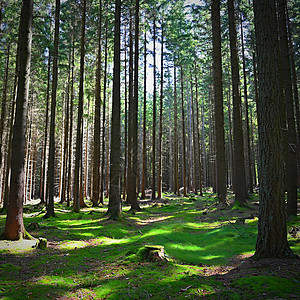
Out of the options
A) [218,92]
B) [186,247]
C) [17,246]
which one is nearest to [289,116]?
[218,92]

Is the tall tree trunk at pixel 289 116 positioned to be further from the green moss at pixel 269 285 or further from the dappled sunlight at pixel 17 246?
the dappled sunlight at pixel 17 246

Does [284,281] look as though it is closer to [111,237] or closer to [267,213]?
[267,213]

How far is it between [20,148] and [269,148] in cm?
679

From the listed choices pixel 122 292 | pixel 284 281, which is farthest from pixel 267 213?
pixel 122 292

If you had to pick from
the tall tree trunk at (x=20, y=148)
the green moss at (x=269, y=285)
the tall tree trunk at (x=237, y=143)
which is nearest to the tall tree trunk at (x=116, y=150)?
the tall tree trunk at (x=20, y=148)

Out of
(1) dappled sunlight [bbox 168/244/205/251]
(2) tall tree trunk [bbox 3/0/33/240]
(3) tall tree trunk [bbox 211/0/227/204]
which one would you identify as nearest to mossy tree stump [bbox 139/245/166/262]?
(1) dappled sunlight [bbox 168/244/205/251]

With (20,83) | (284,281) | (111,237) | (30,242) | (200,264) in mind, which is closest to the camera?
(284,281)

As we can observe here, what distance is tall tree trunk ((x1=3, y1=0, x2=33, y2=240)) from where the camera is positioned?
6793 mm

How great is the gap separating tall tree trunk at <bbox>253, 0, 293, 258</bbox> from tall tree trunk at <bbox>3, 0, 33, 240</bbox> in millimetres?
6384

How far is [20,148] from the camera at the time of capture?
7.15 meters

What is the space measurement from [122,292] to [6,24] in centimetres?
1793

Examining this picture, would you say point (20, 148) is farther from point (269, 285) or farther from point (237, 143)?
point (237, 143)

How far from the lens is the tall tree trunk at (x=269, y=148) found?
15.4 feet

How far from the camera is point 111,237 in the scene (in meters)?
8.59
